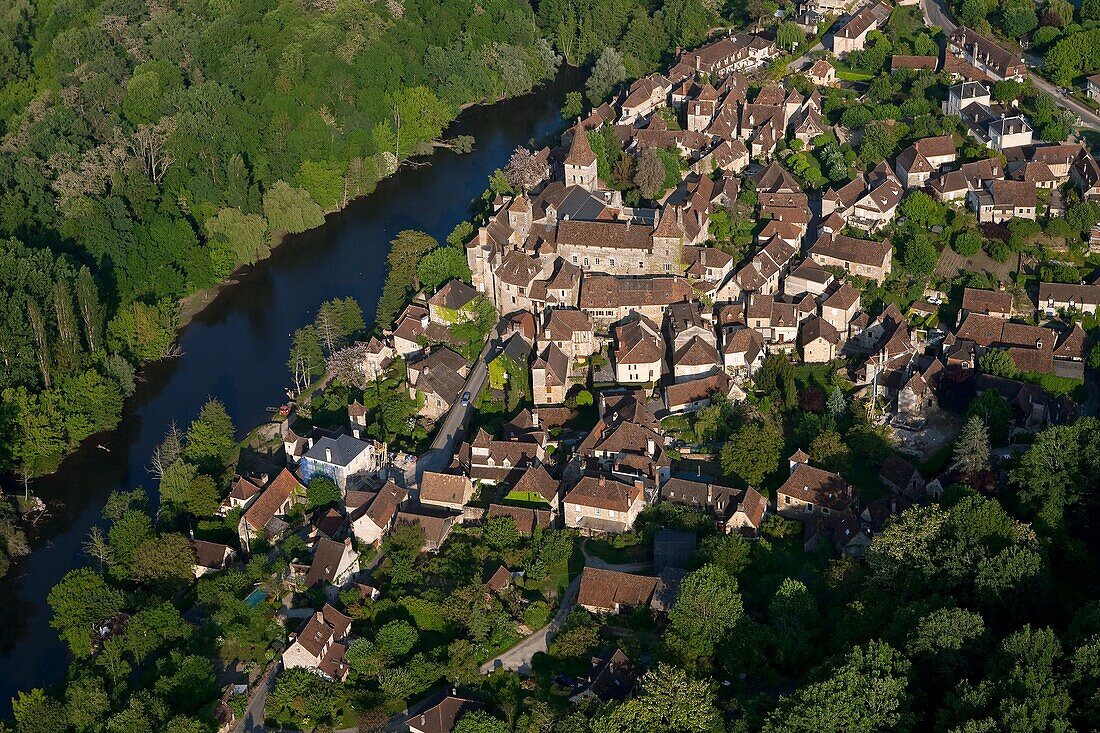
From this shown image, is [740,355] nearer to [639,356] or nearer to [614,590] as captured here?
[639,356]

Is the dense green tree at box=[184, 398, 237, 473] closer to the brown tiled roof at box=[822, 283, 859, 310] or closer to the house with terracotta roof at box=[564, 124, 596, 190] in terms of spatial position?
the house with terracotta roof at box=[564, 124, 596, 190]

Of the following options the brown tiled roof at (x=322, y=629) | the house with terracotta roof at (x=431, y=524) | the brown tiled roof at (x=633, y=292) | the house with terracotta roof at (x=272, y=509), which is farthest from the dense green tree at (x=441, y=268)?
the brown tiled roof at (x=322, y=629)

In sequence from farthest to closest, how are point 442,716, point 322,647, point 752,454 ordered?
1. point 752,454
2. point 322,647
3. point 442,716

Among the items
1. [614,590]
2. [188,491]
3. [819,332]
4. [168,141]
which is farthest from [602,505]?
[168,141]

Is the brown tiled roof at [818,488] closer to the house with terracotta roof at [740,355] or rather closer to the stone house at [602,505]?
the stone house at [602,505]

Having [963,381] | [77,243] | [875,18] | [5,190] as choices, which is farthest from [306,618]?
[875,18]

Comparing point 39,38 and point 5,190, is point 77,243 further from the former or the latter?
point 39,38
